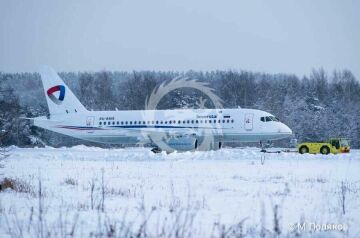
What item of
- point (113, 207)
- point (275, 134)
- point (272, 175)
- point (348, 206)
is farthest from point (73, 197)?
point (275, 134)

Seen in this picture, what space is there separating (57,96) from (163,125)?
35.7ft

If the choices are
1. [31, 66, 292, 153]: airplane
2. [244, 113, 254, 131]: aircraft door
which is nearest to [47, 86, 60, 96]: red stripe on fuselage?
[31, 66, 292, 153]: airplane

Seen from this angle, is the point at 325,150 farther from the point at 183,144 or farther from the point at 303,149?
the point at 183,144

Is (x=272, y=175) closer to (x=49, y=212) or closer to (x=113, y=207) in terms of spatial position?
(x=113, y=207)

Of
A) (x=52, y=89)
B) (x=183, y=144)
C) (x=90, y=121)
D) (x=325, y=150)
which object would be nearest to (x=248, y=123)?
(x=183, y=144)

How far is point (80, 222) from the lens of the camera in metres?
7.59

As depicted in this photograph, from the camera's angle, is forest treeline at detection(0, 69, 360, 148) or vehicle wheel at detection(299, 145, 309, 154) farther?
forest treeline at detection(0, 69, 360, 148)

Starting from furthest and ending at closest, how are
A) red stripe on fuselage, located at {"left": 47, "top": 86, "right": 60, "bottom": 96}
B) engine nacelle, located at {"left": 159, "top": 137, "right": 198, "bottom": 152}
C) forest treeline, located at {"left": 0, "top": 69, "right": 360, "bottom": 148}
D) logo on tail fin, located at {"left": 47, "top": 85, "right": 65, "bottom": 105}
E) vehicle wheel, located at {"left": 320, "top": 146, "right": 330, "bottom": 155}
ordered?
forest treeline, located at {"left": 0, "top": 69, "right": 360, "bottom": 148}, red stripe on fuselage, located at {"left": 47, "top": 86, "right": 60, "bottom": 96}, logo on tail fin, located at {"left": 47, "top": 85, "right": 65, "bottom": 105}, engine nacelle, located at {"left": 159, "top": 137, "right": 198, "bottom": 152}, vehicle wheel, located at {"left": 320, "top": 146, "right": 330, "bottom": 155}

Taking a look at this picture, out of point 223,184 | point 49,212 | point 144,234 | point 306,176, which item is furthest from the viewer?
point 306,176

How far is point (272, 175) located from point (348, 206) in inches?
243

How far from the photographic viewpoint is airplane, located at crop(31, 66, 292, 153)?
3494cm

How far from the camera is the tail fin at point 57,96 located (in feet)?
135

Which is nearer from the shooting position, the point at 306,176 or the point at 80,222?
the point at 80,222

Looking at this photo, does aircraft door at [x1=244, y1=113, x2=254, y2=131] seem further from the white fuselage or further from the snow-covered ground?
the snow-covered ground
